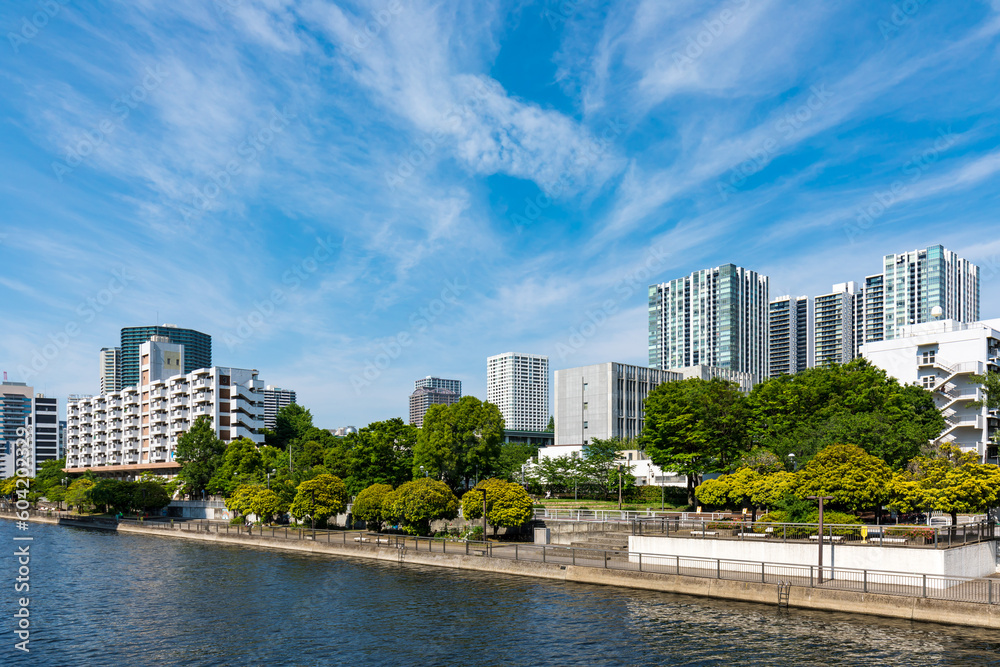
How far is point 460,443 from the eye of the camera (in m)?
76.6

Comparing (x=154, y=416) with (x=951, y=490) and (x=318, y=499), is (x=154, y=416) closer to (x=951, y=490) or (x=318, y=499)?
(x=318, y=499)

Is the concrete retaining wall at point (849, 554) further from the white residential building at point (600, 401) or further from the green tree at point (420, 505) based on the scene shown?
the white residential building at point (600, 401)

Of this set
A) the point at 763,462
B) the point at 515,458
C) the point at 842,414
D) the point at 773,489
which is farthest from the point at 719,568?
the point at 515,458

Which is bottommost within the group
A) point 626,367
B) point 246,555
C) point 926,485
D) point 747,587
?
point 246,555

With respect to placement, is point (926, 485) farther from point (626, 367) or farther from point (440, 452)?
point (626, 367)

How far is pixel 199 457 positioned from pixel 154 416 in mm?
47092

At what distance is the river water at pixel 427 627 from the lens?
1118 inches

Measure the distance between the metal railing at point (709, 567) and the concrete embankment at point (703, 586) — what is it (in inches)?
20.3

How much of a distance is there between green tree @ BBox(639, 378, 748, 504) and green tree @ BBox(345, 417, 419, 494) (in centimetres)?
2849

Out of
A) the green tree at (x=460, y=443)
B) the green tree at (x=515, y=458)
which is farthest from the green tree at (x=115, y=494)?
the green tree at (x=515, y=458)

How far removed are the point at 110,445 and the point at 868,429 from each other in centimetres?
16942

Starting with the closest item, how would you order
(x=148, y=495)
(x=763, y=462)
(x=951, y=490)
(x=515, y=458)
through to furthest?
(x=951, y=490) < (x=763, y=462) < (x=148, y=495) < (x=515, y=458)

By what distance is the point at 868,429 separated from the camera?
59.0 m

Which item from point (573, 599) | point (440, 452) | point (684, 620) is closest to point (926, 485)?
point (684, 620)
